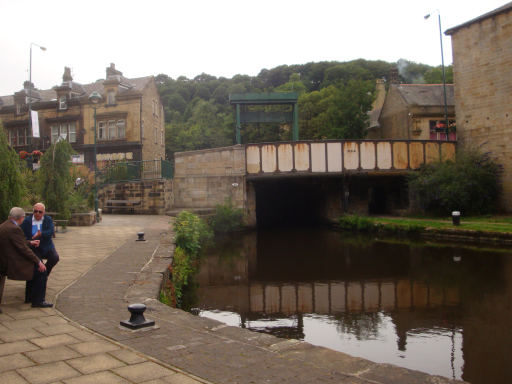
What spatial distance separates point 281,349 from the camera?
13.4 ft

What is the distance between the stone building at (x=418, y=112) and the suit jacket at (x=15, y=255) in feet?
89.7

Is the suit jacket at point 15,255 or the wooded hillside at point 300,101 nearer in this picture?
the suit jacket at point 15,255

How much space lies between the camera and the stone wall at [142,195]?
21281 millimetres

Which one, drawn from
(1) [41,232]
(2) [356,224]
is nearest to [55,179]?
(1) [41,232]

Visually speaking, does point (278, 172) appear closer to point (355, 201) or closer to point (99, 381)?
point (355, 201)

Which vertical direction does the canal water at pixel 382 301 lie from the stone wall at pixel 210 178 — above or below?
below

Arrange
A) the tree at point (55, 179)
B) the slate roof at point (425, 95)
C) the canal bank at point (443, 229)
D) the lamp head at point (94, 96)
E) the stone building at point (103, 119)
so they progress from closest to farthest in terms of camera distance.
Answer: the tree at point (55, 179), the canal bank at point (443, 229), the lamp head at point (94, 96), the slate roof at point (425, 95), the stone building at point (103, 119)

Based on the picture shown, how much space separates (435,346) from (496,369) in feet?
2.68

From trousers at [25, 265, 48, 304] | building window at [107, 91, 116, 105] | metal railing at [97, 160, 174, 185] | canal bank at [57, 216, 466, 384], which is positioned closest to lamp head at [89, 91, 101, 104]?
metal railing at [97, 160, 174, 185]

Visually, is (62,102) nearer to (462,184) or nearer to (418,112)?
(418,112)

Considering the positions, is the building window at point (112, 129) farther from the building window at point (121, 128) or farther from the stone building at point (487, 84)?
the stone building at point (487, 84)

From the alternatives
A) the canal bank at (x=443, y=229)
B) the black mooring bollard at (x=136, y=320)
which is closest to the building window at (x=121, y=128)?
the canal bank at (x=443, y=229)

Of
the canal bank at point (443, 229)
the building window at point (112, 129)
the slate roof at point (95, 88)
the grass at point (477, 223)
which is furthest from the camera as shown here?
the slate roof at point (95, 88)

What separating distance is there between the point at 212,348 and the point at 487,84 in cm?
2195
